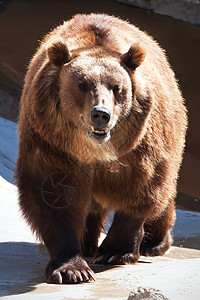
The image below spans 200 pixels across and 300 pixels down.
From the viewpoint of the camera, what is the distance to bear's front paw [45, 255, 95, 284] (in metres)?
5.23

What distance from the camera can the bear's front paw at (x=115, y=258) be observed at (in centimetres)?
623

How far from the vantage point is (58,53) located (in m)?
5.39

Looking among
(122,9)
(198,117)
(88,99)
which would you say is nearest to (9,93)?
(198,117)

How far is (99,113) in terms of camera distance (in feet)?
16.1

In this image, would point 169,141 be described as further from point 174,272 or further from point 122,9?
point 122,9

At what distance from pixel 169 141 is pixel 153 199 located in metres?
0.52

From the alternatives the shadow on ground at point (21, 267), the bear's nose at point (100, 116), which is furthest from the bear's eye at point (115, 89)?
the shadow on ground at point (21, 267)

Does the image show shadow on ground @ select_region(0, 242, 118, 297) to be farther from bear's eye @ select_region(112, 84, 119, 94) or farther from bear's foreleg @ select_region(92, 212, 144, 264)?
bear's eye @ select_region(112, 84, 119, 94)

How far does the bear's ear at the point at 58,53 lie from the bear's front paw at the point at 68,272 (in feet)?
5.09

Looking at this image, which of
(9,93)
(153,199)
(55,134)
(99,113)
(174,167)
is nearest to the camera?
(99,113)

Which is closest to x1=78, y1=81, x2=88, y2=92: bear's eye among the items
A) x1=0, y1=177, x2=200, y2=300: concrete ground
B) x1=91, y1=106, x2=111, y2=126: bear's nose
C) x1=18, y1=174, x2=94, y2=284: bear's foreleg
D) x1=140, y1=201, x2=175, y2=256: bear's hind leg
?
x1=91, y1=106, x2=111, y2=126: bear's nose

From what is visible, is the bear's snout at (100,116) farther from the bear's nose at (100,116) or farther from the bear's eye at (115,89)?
the bear's eye at (115,89)

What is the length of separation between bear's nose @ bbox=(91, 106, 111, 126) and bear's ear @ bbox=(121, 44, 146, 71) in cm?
68

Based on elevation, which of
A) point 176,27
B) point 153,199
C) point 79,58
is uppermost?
point 176,27
